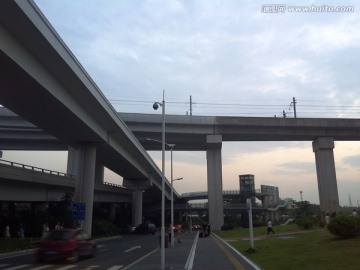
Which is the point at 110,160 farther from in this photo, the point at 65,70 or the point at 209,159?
the point at 65,70

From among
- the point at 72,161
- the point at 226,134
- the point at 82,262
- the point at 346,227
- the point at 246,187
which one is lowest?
the point at 82,262

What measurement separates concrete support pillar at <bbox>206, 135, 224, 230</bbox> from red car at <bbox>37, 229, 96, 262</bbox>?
4055cm

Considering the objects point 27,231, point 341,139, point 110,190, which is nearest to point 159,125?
point 110,190

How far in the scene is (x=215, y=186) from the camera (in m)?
62.2

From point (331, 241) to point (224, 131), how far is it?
3904 cm

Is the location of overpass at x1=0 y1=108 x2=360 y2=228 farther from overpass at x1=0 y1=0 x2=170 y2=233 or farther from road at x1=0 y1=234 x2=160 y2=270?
road at x1=0 y1=234 x2=160 y2=270

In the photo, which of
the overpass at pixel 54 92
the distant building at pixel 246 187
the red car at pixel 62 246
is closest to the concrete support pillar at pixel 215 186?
the overpass at pixel 54 92

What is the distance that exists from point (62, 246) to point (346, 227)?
1347 centimetres

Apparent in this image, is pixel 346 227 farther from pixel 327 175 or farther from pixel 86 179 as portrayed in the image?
pixel 327 175

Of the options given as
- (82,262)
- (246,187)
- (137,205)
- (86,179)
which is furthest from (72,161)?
(82,262)

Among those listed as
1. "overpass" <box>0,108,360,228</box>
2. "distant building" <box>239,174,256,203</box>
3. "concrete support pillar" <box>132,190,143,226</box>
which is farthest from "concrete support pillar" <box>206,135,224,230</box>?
"distant building" <box>239,174,256,203</box>

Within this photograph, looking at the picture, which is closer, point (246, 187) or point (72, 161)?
point (246, 187)

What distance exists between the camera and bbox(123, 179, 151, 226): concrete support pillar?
7319 centimetres

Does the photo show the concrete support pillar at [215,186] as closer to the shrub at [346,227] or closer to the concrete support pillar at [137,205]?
the concrete support pillar at [137,205]
